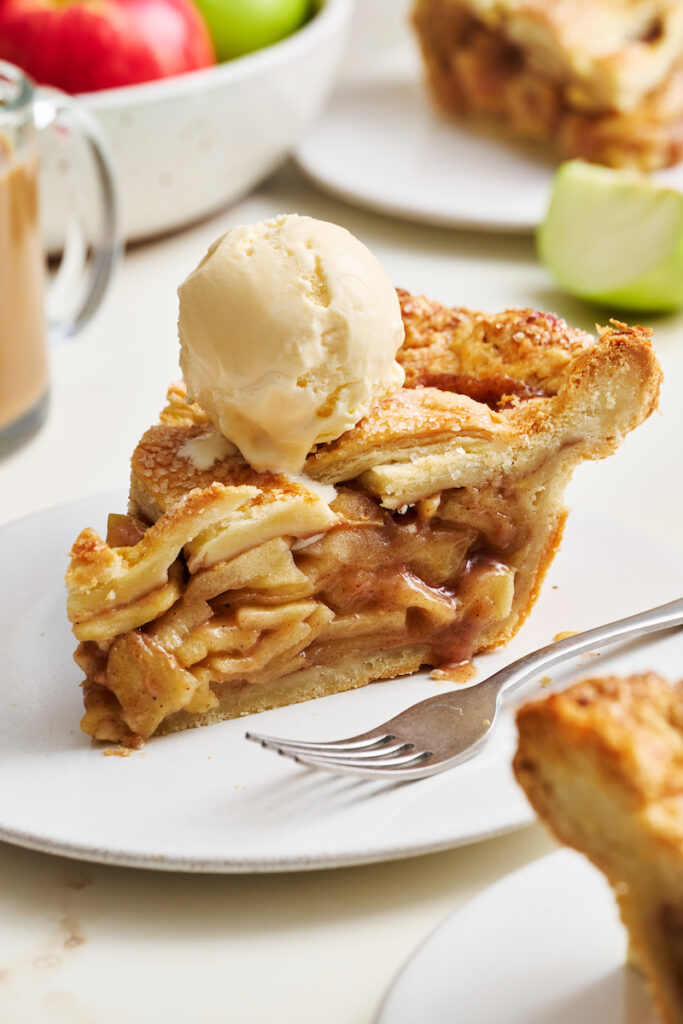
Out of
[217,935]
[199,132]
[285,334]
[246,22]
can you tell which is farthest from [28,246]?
[217,935]

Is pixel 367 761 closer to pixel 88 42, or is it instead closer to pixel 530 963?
pixel 530 963

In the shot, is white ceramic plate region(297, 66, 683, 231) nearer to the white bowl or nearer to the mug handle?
the white bowl

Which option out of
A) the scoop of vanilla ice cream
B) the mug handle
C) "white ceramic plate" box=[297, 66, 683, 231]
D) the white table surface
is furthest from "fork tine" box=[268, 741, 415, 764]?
"white ceramic plate" box=[297, 66, 683, 231]

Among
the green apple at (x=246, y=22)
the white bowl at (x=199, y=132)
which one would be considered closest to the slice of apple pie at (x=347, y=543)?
the white bowl at (x=199, y=132)

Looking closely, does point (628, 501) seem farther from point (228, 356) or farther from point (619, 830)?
point (619, 830)

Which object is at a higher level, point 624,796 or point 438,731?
point 624,796

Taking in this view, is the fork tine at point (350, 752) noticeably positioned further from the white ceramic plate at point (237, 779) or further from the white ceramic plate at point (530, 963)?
the white ceramic plate at point (530, 963)
